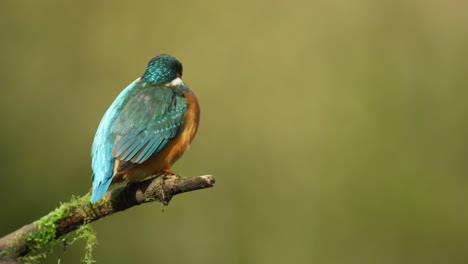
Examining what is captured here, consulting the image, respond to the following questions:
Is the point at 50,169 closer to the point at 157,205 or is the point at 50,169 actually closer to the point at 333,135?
the point at 157,205

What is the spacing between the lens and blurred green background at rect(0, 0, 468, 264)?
5668 mm

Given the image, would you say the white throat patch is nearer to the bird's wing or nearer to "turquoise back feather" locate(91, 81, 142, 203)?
the bird's wing

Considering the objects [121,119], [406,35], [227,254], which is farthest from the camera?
[406,35]

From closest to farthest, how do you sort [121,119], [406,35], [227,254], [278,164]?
[121,119], [227,254], [278,164], [406,35]

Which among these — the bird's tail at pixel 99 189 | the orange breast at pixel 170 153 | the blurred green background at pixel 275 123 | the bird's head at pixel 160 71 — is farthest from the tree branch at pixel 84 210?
the blurred green background at pixel 275 123

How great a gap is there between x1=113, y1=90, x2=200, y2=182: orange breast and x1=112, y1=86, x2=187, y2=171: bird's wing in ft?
0.14

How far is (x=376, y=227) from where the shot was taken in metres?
5.84

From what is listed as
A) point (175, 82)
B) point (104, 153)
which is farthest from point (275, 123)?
point (104, 153)

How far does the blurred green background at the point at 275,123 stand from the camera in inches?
223

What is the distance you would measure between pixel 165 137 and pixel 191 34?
3.41 meters

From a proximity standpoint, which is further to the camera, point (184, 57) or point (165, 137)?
point (184, 57)

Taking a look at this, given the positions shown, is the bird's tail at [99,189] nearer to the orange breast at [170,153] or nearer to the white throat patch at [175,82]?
the orange breast at [170,153]

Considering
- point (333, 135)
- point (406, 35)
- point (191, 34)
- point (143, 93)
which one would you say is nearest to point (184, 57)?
point (191, 34)

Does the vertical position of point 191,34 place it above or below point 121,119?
above
